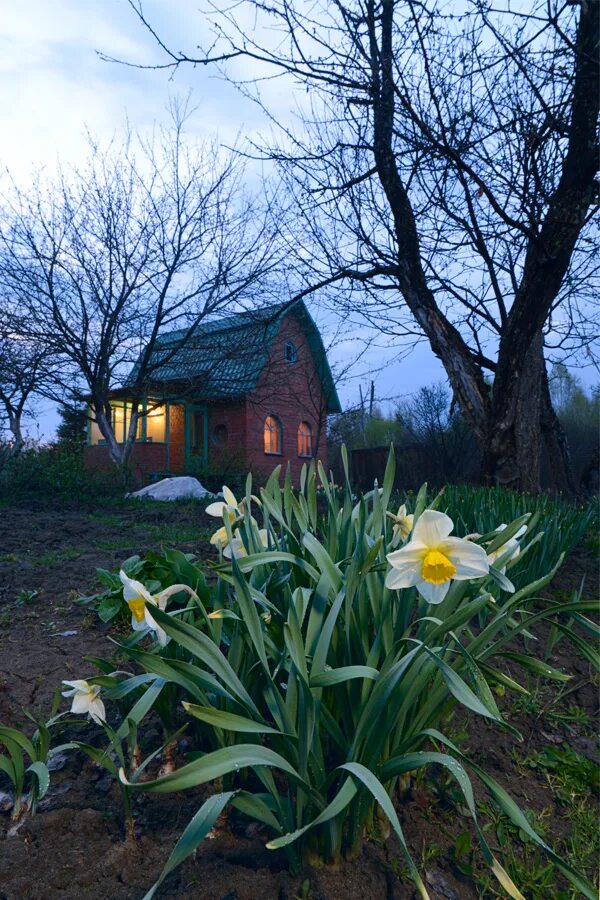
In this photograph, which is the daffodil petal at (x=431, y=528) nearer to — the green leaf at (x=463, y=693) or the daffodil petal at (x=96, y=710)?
the green leaf at (x=463, y=693)

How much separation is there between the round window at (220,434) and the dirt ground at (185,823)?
15315 millimetres

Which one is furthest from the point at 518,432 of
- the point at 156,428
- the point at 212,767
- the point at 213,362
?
the point at 156,428

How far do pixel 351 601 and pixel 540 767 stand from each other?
89 cm

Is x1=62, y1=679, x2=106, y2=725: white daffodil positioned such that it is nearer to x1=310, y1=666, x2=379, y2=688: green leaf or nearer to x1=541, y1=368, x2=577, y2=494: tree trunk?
x1=310, y1=666, x2=379, y2=688: green leaf

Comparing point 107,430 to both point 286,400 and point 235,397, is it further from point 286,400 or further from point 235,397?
point 286,400

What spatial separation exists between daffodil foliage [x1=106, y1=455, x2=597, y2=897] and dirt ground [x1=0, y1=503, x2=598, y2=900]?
0.07 meters

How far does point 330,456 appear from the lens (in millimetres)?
20328

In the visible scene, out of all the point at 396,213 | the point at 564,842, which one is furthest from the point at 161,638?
the point at 396,213

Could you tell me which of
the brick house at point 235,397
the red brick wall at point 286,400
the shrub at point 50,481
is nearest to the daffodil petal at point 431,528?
the brick house at point 235,397

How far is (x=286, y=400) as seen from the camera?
15.1 metres

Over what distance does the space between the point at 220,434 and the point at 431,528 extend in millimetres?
16935

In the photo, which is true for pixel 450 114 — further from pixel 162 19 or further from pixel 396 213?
pixel 162 19

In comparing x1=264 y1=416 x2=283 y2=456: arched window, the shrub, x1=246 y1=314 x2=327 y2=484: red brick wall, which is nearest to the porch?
x1=246 y1=314 x2=327 y2=484: red brick wall

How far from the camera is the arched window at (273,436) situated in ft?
60.0
